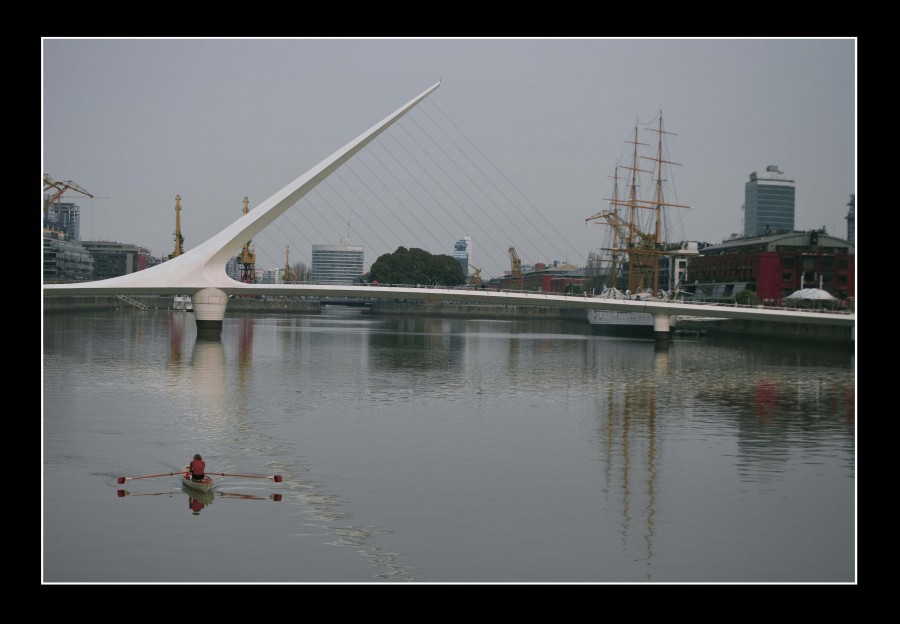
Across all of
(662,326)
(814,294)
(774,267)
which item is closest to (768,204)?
(774,267)

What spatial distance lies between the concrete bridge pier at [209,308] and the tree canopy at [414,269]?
87.0 feet

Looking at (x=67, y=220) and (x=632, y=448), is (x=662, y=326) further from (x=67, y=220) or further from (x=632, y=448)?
(x=67, y=220)

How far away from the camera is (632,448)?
13.4m

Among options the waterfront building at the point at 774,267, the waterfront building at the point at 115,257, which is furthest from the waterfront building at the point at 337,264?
the waterfront building at the point at 774,267

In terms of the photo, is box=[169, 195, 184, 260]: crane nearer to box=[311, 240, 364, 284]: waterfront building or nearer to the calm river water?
the calm river water

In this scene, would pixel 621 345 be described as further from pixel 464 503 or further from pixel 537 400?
pixel 464 503

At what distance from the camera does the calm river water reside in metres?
8.09

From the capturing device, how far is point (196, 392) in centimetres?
1897

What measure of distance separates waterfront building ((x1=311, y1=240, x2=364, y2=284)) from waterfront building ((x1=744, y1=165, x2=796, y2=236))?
52414mm

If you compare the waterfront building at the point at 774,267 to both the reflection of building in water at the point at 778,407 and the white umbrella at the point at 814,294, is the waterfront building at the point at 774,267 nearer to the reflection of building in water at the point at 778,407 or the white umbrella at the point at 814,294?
the white umbrella at the point at 814,294

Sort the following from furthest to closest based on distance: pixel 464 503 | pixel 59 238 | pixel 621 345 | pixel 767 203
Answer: pixel 59 238
pixel 621 345
pixel 767 203
pixel 464 503

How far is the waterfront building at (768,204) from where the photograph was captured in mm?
28156

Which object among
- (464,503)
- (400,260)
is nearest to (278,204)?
(464,503)
